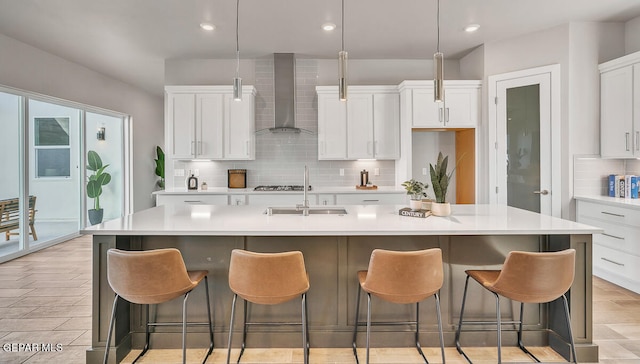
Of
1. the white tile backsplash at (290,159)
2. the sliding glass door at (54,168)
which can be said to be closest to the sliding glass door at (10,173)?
the sliding glass door at (54,168)

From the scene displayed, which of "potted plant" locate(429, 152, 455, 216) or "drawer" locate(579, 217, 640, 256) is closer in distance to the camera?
"potted plant" locate(429, 152, 455, 216)

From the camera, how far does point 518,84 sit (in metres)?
4.46

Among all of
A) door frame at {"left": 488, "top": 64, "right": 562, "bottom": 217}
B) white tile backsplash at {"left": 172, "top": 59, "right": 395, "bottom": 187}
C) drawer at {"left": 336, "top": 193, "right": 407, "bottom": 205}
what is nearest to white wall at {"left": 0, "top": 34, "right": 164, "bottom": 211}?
white tile backsplash at {"left": 172, "top": 59, "right": 395, "bottom": 187}

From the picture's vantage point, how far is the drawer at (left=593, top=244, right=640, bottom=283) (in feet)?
11.2

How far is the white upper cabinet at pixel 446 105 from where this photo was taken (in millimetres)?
4734

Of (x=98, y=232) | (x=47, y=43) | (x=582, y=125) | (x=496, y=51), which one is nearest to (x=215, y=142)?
(x=47, y=43)

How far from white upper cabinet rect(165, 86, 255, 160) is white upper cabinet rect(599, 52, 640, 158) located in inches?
168

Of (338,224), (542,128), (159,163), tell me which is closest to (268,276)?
(338,224)

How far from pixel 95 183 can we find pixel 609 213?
24.4ft

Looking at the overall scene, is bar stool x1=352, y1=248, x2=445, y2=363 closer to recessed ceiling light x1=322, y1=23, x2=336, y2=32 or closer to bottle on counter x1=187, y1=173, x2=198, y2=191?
recessed ceiling light x1=322, y1=23, x2=336, y2=32

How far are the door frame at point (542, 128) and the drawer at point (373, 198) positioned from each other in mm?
1185

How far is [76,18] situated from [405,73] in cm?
422

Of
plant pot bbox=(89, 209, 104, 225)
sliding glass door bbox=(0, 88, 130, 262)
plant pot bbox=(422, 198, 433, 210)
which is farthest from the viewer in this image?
plant pot bbox=(89, 209, 104, 225)

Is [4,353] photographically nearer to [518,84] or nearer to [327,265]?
[327,265]
